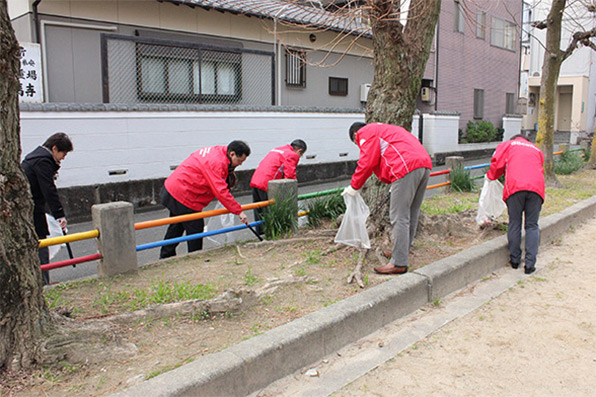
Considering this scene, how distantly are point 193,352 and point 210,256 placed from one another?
227 cm

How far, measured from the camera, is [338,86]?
53.7ft

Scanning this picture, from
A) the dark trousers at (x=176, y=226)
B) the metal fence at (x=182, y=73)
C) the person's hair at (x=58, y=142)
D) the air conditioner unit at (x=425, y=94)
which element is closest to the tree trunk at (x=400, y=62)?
the dark trousers at (x=176, y=226)

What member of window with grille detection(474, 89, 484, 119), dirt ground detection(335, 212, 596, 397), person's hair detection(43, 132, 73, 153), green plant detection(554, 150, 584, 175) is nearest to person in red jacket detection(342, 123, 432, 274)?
dirt ground detection(335, 212, 596, 397)

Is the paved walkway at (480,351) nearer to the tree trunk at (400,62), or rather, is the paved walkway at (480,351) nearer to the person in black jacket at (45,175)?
the tree trunk at (400,62)

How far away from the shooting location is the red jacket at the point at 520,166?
215 inches

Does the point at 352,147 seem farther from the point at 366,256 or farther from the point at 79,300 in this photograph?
the point at 79,300

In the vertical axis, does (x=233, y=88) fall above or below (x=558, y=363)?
above

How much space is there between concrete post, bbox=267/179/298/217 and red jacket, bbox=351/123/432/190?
1335 mm

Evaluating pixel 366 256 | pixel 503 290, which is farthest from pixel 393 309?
pixel 503 290

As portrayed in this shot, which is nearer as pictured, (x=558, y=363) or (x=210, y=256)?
(x=558, y=363)

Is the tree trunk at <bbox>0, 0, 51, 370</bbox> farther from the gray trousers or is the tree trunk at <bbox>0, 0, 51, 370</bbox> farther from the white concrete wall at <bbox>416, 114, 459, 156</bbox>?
the white concrete wall at <bbox>416, 114, 459, 156</bbox>

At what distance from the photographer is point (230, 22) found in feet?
43.4

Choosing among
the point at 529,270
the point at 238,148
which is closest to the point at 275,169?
the point at 238,148

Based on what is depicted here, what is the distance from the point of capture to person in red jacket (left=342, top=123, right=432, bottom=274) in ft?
15.2
